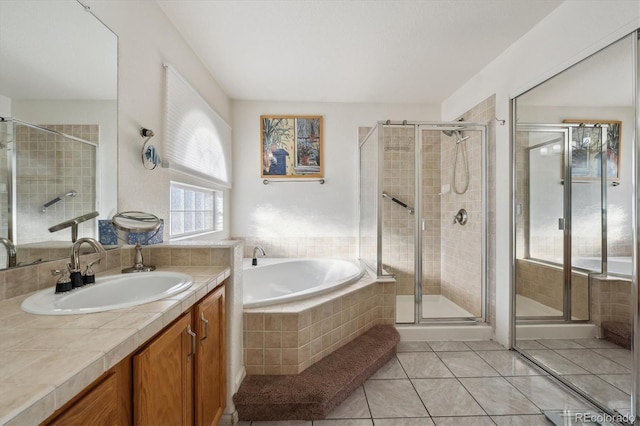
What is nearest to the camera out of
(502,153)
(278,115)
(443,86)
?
(502,153)

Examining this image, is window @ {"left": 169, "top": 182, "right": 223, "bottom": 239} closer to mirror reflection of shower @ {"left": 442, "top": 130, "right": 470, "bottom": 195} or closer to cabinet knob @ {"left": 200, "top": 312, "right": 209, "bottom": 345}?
cabinet knob @ {"left": 200, "top": 312, "right": 209, "bottom": 345}

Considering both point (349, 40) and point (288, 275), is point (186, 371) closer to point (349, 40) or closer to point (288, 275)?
point (288, 275)

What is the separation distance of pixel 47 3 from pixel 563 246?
9.93 ft

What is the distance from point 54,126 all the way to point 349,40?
198 cm

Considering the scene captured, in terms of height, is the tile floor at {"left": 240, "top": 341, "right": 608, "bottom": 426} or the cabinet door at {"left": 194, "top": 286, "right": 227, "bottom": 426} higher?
the cabinet door at {"left": 194, "top": 286, "right": 227, "bottom": 426}

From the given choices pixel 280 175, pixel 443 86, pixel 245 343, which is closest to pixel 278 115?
pixel 280 175

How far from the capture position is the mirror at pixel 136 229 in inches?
50.7

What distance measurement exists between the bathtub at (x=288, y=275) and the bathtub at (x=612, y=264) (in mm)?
1668

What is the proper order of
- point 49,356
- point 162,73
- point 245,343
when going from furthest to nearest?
point 162,73, point 245,343, point 49,356

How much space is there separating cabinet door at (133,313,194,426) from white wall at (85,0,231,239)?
90 centimetres

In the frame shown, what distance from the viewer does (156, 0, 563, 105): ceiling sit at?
1.84 meters

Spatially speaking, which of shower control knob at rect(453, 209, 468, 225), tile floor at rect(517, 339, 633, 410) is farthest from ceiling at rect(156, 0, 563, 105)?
tile floor at rect(517, 339, 633, 410)

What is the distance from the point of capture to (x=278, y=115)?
11.0 feet

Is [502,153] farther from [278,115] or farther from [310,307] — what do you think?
[278,115]
